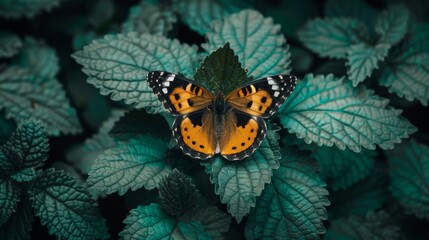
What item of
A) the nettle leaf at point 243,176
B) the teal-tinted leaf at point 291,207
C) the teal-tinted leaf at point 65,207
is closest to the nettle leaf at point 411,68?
the teal-tinted leaf at point 291,207

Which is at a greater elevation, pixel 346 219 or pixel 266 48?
pixel 266 48

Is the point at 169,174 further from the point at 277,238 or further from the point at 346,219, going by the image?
the point at 346,219

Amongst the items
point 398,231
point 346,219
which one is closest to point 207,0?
point 346,219

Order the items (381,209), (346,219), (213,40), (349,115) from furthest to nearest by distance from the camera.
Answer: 1. (381,209)
2. (346,219)
3. (213,40)
4. (349,115)

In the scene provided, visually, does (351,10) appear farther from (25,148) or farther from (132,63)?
(25,148)

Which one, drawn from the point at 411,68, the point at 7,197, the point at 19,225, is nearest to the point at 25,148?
the point at 7,197

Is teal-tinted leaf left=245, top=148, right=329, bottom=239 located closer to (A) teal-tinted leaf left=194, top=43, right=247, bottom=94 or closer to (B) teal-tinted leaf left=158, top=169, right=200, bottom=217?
(B) teal-tinted leaf left=158, top=169, right=200, bottom=217

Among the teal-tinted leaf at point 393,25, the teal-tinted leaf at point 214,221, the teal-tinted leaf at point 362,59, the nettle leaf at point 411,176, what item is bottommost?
the nettle leaf at point 411,176

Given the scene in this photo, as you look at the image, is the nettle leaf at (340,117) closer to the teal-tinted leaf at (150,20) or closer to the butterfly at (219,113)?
the butterfly at (219,113)
